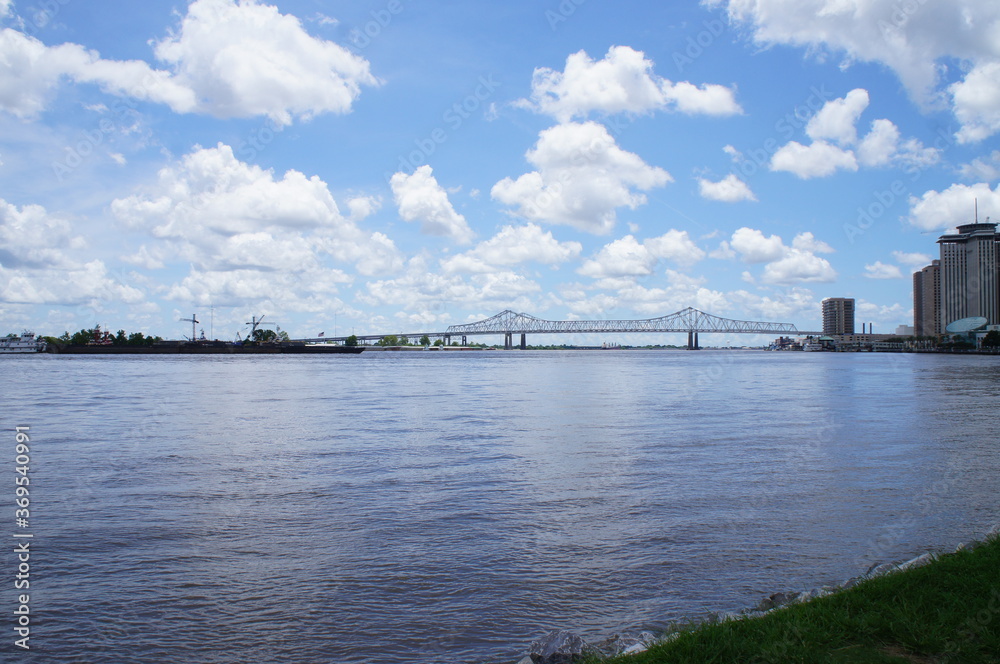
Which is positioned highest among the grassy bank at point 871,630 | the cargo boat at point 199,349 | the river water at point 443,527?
the cargo boat at point 199,349

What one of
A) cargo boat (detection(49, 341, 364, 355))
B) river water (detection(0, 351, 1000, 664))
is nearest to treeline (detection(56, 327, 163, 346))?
cargo boat (detection(49, 341, 364, 355))

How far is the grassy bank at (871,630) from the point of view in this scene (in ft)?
16.3

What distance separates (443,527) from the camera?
1025 centimetres

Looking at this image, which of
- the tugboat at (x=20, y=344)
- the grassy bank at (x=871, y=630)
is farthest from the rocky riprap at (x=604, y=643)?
the tugboat at (x=20, y=344)

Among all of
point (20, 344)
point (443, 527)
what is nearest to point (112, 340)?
point (20, 344)

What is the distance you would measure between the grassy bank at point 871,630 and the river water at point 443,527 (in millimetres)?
1535

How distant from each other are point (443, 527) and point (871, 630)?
6216mm

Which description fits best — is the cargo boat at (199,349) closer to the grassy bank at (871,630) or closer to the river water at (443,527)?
the river water at (443,527)

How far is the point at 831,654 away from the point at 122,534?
9250 mm

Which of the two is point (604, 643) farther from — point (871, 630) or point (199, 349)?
point (199, 349)

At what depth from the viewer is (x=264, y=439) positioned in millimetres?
19953

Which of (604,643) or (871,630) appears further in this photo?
(604,643)

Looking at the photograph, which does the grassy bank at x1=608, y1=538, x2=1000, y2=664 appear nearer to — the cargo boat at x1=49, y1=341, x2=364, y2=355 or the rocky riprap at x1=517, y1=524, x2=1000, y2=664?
the rocky riprap at x1=517, y1=524, x2=1000, y2=664

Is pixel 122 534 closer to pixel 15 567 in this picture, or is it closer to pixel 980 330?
pixel 15 567
